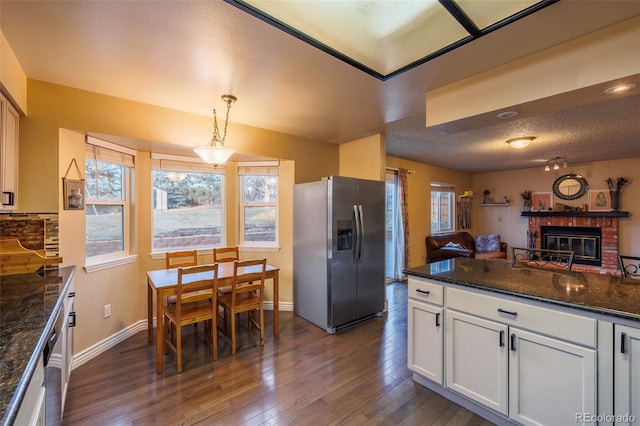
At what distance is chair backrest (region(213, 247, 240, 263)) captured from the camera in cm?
358

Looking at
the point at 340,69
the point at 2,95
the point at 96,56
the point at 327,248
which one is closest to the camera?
the point at 2,95

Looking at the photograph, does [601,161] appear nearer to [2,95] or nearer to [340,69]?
[340,69]

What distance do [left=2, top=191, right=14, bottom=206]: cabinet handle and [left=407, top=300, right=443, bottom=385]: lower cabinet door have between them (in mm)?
3051

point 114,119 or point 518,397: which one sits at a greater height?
point 114,119

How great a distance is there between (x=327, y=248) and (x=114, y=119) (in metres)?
2.50

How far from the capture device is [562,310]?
1.55 m

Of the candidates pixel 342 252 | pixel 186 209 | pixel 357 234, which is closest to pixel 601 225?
pixel 357 234

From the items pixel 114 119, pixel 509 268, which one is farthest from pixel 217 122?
pixel 509 268

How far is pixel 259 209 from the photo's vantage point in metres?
4.05

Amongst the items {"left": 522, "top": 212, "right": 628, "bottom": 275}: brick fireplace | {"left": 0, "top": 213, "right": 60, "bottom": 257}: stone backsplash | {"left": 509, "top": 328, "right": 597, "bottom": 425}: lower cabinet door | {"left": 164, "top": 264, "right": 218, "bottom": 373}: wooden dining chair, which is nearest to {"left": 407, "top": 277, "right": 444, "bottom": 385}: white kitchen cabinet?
{"left": 509, "top": 328, "right": 597, "bottom": 425}: lower cabinet door

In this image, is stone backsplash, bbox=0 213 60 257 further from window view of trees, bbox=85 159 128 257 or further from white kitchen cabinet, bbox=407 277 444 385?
white kitchen cabinet, bbox=407 277 444 385

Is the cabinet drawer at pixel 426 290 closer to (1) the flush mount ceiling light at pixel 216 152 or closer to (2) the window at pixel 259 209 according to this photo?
(1) the flush mount ceiling light at pixel 216 152

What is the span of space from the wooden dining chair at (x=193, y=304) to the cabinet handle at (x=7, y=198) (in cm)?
122

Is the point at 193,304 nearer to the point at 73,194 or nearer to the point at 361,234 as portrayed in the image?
the point at 73,194
